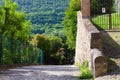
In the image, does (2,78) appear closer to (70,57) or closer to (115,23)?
(115,23)

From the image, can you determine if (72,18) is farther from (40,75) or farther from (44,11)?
(40,75)

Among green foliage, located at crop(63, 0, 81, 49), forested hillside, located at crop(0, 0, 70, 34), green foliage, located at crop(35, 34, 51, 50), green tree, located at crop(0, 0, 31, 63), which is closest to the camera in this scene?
green tree, located at crop(0, 0, 31, 63)

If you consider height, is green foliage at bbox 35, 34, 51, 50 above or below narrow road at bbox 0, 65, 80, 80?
below

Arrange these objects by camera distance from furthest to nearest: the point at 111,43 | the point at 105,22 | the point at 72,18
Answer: the point at 72,18, the point at 105,22, the point at 111,43

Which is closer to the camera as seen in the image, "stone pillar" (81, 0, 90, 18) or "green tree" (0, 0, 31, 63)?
"stone pillar" (81, 0, 90, 18)

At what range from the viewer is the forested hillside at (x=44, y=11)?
7731cm

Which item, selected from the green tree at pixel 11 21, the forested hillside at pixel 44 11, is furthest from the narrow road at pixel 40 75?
the forested hillside at pixel 44 11

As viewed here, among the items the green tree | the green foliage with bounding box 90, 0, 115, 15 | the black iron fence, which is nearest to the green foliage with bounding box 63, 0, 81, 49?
the green tree

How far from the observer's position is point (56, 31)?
8838cm

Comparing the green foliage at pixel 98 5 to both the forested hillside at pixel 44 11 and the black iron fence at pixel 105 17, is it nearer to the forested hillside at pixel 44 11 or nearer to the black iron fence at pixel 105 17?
the black iron fence at pixel 105 17

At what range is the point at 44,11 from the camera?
3100 inches

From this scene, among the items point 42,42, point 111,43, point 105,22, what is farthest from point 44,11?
point 111,43

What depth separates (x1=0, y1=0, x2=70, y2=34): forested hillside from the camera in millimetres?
77312

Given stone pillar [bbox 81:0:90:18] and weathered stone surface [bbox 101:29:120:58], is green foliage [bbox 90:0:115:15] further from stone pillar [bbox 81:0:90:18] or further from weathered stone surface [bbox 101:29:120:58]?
weathered stone surface [bbox 101:29:120:58]
